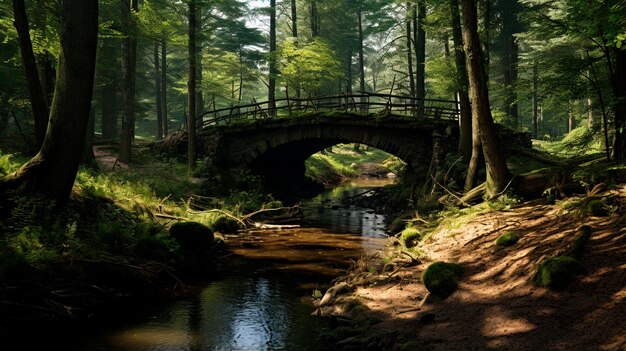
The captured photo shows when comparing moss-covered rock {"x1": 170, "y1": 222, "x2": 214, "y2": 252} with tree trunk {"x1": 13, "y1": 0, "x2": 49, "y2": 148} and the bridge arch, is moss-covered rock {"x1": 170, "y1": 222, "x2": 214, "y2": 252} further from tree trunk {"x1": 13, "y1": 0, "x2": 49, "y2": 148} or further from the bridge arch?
the bridge arch

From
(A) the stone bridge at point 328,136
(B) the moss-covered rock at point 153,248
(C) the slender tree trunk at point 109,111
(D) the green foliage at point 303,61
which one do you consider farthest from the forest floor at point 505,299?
(C) the slender tree trunk at point 109,111

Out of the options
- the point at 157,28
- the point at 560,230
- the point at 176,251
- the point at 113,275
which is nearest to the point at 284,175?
the point at 157,28

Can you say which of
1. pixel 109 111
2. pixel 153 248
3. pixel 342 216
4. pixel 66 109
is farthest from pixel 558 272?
pixel 109 111

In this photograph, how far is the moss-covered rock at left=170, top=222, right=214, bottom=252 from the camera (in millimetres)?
11430

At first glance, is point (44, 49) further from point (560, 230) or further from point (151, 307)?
point (560, 230)

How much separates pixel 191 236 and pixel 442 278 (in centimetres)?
686

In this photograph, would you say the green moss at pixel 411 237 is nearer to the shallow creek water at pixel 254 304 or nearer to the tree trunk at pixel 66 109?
the shallow creek water at pixel 254 304

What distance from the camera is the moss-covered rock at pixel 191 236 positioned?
37.5 feet

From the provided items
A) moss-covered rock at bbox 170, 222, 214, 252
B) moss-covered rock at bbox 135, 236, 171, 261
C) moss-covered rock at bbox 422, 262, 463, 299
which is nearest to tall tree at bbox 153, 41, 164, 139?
moss-covered rock at bbox 170, 222, 214, 252

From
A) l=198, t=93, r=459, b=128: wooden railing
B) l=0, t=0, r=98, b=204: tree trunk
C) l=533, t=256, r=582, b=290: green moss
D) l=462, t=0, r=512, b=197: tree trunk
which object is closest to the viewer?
l=533, t=256, r=582, b=290: green moss

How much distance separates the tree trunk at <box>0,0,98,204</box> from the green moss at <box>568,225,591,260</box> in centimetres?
988

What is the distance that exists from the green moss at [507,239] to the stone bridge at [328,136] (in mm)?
11119

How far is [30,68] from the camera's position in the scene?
11.3m

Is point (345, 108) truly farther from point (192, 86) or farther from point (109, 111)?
point (109, 111)
